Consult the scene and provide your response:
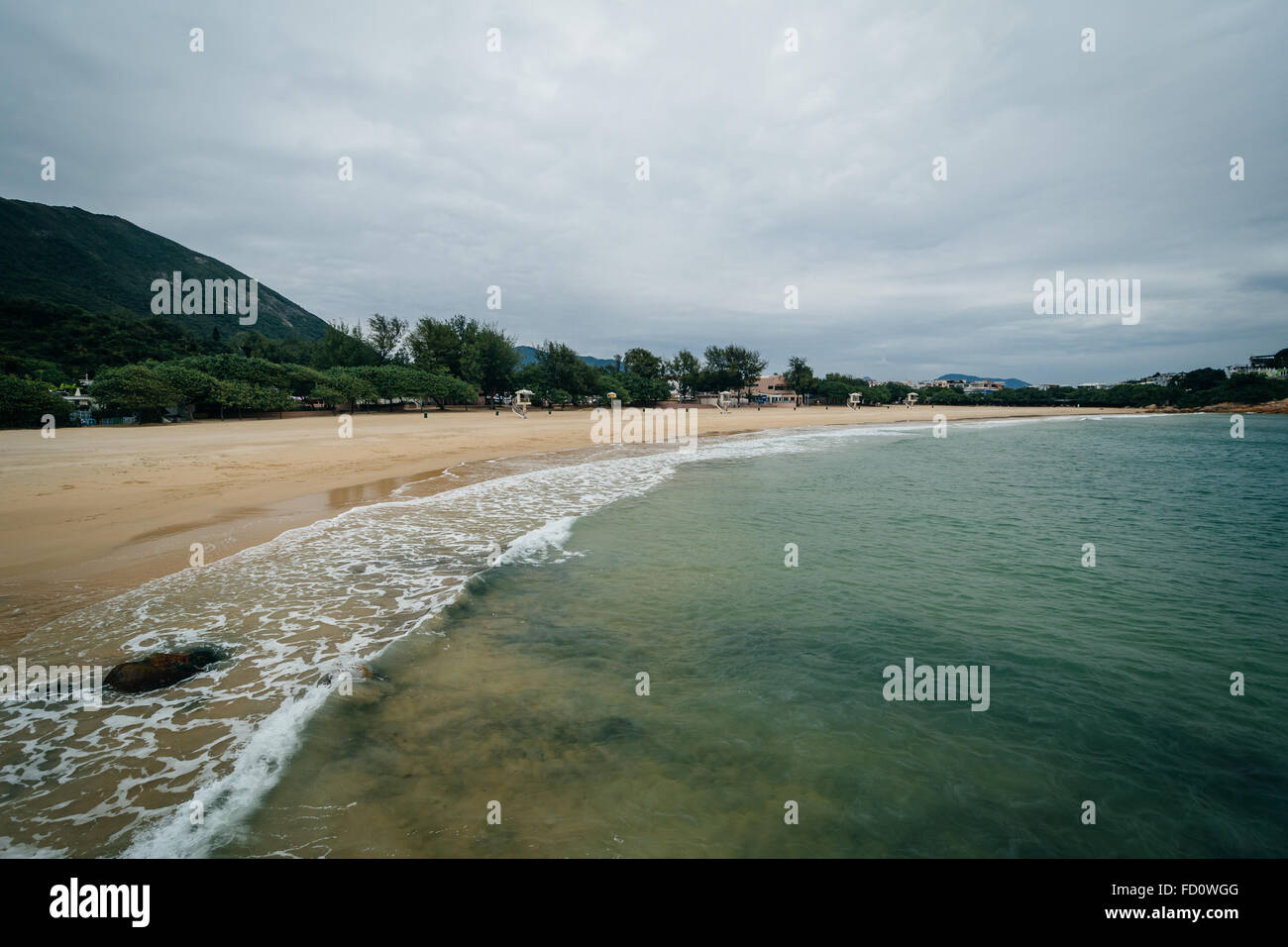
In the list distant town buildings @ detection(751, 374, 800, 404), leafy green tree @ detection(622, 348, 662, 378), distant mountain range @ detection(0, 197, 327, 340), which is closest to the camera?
leafy green tree @ detection(622, 348, 662, 378)

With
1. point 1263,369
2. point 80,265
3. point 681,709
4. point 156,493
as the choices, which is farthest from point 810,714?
point 80,265

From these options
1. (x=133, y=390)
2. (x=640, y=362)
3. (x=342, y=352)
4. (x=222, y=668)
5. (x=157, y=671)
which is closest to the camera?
(x=157, y=671)

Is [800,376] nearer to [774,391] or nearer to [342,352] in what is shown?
[774,391]

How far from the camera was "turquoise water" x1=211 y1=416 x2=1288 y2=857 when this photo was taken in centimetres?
375

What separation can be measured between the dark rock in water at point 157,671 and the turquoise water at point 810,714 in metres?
1.90

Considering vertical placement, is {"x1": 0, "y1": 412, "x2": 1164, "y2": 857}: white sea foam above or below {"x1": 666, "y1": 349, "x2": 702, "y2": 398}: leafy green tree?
below

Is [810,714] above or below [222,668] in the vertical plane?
below

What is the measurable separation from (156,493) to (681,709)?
52.8 ft

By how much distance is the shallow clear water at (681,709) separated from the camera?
147 inches

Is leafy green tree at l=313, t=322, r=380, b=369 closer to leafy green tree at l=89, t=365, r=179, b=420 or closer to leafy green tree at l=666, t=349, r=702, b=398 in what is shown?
leafy green tree at l=89, t=365, r=179, b=420

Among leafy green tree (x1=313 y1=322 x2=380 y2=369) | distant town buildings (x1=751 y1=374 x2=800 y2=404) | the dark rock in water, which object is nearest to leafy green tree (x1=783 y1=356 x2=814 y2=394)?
distant town buildings (x1=751 y1=374 x2=800 y2=404)

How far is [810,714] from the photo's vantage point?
5.19 meters

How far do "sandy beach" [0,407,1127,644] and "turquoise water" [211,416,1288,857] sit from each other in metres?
5.54
